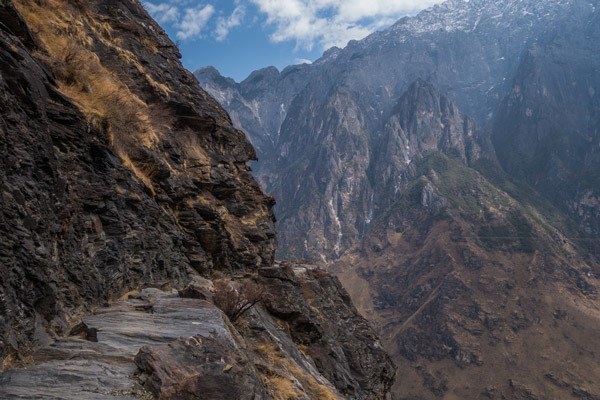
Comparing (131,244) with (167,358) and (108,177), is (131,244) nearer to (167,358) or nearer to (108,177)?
(108,177)

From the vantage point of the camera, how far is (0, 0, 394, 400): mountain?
29.5ft

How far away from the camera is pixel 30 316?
912 centimetres

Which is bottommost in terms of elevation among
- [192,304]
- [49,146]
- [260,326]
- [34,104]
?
[260,326]

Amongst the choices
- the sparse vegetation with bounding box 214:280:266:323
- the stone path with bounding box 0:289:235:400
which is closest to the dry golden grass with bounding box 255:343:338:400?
the sparse vegetation with bounding box 214:280:266:323

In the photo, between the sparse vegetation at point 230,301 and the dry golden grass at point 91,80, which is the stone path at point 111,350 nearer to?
the sparse vegetation at point 230,301

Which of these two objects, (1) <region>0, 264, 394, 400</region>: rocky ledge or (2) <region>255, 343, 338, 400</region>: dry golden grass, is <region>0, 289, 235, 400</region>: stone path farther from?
(2) <region>255, 343, 338, 400</region>: dry golden grass

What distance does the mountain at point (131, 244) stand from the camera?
899cm

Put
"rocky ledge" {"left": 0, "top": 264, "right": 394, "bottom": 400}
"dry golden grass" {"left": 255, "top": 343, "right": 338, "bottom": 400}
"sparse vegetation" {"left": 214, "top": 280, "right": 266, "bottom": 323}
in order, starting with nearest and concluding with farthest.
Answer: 1. "rocky ledge" {"left": 0, "top": 264, "right": 394, "bottom": 400}
2. "dry golden grass" {"left": 255, "top": 343, "right": 338, "bottom": 400}
3. "sparse vegetation" {"left": 214, "top": 280, "right": 266, "bottom": 323}

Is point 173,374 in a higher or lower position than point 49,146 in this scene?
lower

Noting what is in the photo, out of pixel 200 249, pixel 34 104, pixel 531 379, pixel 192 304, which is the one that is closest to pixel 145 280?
pixel 192 304

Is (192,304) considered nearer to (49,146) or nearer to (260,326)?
(260,326)

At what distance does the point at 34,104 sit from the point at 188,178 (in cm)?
1206

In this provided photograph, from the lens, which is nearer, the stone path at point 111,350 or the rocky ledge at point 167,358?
the stone path at point 111,350

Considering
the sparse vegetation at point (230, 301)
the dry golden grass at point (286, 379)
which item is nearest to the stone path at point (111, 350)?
the sparse vegetation at point (230, 301)
